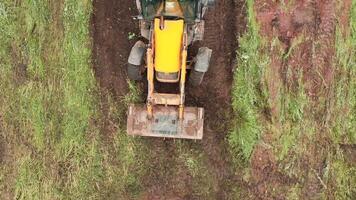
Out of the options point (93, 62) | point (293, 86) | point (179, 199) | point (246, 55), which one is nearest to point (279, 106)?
point (293, 86)

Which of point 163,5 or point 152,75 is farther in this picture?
point 152,75

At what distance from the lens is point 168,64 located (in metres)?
10.4

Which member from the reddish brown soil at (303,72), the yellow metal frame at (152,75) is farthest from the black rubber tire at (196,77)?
the reddish brown soil at (303,72)

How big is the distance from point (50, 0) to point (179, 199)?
17.2 feet

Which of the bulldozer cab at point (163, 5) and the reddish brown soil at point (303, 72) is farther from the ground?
the bulldozer cab at point (163, 5)

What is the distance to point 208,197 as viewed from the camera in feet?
37.8

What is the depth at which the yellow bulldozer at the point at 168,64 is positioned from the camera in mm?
10109

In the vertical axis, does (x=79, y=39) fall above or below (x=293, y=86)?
above

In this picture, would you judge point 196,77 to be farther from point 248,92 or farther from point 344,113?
point 344,113

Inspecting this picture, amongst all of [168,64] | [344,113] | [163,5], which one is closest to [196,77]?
[168,64]

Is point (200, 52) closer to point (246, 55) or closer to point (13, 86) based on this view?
point (246, 55)


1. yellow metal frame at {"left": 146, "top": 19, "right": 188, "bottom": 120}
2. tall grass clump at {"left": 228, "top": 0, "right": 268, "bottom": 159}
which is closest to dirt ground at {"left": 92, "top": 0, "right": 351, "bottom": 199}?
tall grass clump at {"left": 228, "top": 0, "right": 268, "bottom": 159}

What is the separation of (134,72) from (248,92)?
2.43m

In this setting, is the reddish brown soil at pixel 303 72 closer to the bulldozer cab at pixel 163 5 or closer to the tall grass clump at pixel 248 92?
the tall grass clump at pixel 248 92
